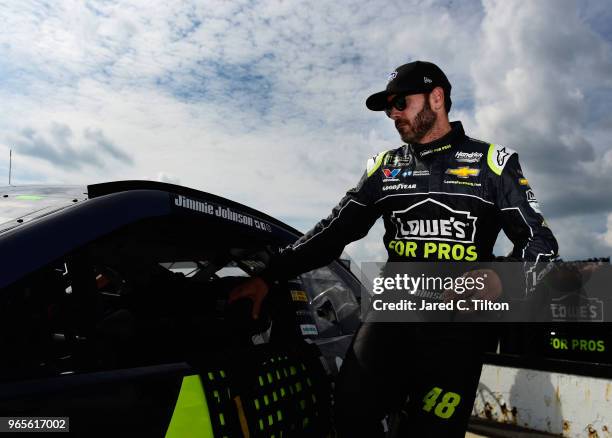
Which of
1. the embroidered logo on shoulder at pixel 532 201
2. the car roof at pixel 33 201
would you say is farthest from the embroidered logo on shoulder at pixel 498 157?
the car roof at pixel 33 201

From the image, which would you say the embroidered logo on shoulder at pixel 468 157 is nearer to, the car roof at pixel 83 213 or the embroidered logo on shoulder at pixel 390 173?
the embroidered logo on shoulder at pixel 390 173

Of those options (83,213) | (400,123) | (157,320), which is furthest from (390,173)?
(83,213)

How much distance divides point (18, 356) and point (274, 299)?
103 centimetres

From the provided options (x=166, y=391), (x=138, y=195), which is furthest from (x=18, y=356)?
(x=138, y=195)

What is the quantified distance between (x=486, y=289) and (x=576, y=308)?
2.27 metres

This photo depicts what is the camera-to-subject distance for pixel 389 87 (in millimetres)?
2445

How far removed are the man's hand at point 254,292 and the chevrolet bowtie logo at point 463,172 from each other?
0.85 metres

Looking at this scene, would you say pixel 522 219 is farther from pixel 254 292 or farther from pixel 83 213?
pixel 83 213

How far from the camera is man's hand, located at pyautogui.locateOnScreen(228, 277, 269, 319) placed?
211 centimetres

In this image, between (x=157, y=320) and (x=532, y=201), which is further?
(x=532, y=201)

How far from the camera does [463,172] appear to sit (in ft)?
7.46

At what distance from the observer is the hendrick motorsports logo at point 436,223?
2.23 meters

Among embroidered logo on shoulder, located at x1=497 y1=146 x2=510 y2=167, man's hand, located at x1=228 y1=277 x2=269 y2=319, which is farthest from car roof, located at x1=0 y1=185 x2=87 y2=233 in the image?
embroidered logo on shoulder, located at x1=497 y1=146 x2=510 y2=167

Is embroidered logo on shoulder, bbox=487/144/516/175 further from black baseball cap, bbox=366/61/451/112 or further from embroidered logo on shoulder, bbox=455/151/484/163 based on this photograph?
black baseball cap, bbox=366/61/451/112
